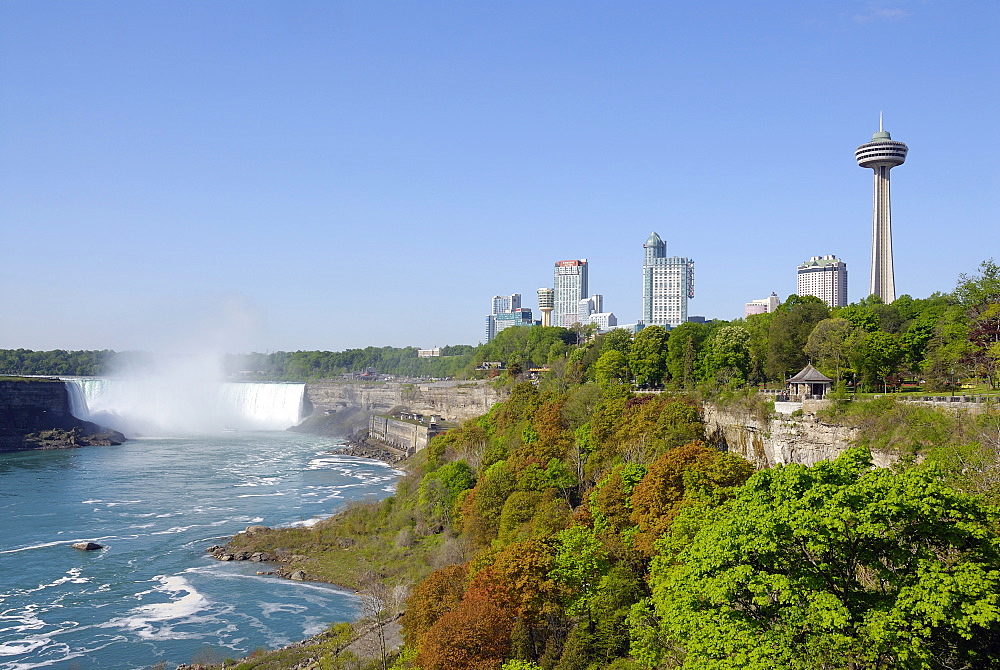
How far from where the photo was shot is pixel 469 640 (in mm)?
16719

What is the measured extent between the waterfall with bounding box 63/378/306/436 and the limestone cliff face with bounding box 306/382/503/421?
316 centimetres

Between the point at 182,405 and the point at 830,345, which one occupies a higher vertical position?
the point at 830,345

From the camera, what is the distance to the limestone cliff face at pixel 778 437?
2346cm

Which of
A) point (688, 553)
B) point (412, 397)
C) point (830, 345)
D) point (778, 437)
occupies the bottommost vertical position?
point (412, 397)

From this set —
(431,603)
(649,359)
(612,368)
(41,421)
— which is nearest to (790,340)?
(649,359)

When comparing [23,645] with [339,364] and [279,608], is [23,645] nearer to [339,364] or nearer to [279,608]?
[279,608]

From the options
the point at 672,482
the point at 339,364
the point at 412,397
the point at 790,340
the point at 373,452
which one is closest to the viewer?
the point at 672,482

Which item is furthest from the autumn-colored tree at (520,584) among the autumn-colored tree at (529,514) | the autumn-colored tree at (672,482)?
the autumn-colored tree at (529,514)

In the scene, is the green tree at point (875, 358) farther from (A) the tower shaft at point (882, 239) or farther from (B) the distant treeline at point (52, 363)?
(B) the distant treeline at point (52, 363)

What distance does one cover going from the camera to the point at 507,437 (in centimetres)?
4184

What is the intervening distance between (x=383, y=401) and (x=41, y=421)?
3588cm

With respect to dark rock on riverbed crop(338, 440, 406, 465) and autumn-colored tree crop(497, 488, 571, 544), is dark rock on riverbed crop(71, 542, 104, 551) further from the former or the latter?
dark rock on riverbed crop(338, 440, 406, 465)

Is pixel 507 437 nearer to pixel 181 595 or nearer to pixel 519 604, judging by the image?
pixel 181 595

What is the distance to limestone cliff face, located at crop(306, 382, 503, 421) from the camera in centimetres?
7431
